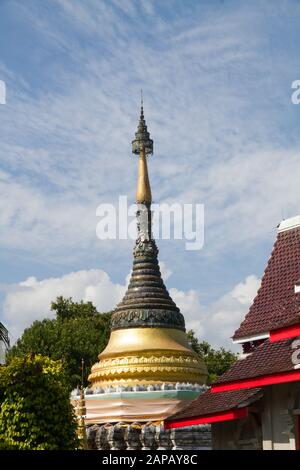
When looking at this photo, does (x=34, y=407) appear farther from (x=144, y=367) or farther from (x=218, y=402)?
(x=144, y=367)

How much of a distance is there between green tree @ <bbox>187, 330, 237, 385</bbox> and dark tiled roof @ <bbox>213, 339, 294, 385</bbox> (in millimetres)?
39395

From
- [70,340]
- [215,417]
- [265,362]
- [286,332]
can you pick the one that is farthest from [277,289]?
[70,340]

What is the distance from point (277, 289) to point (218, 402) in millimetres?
3629

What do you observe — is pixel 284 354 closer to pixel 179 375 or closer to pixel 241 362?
pixel 241 362

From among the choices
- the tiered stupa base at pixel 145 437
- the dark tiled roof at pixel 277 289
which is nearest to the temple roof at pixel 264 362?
the dark tiled roof at pixel 277 289

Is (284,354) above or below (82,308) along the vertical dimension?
below

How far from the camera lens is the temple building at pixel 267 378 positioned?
18.3 meters

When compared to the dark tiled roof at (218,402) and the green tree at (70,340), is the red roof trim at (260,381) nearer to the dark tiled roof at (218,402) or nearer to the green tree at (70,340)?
the dark tiled roof at (218,402)

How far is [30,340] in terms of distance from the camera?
58.2m

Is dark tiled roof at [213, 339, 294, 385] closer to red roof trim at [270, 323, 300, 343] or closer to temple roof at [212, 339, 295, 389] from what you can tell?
temple roof at [212, 339, 295, 389]

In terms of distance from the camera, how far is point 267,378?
18.0 m
